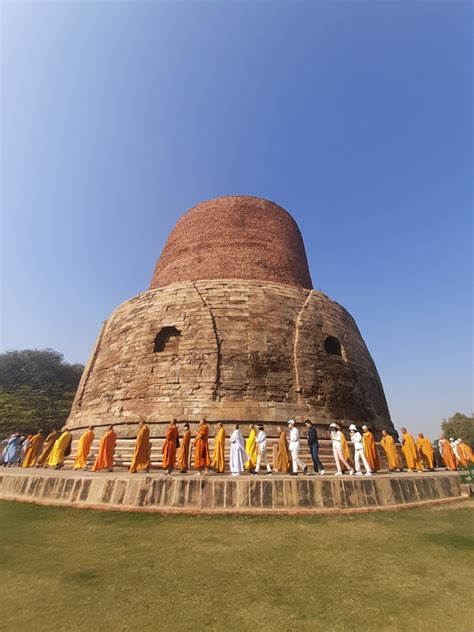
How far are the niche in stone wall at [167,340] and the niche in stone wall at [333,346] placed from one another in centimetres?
492

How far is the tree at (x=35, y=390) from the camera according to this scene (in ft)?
74.0

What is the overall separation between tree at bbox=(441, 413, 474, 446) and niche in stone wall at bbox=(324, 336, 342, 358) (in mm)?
26061

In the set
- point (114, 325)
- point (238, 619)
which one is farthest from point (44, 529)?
point (114, 325)

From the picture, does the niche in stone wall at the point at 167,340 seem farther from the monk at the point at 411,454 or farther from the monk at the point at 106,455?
the monk at the point at 411,454

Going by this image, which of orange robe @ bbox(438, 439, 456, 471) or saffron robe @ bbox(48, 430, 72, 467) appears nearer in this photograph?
saffron robe @ bbox(48, 430, 72, 467)

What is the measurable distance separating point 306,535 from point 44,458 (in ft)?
30.5

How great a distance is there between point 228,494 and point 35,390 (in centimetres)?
2768

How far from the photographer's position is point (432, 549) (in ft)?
11.1

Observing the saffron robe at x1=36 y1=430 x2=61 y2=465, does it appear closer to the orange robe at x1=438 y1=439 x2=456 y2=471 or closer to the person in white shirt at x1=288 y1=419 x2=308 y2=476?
the person in white shirt at x1=288 y1=419 x2=308 y2=476

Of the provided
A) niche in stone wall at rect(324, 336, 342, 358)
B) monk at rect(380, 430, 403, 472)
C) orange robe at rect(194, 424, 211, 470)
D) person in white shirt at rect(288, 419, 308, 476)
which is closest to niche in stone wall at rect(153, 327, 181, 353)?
orange robe at rect(194, 424, 211, 470)

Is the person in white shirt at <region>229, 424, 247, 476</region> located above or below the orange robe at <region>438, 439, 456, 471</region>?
below

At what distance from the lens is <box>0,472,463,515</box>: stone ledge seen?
14.6 feet

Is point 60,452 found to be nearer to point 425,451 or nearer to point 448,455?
point 425,451

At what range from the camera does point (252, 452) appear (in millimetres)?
6945
